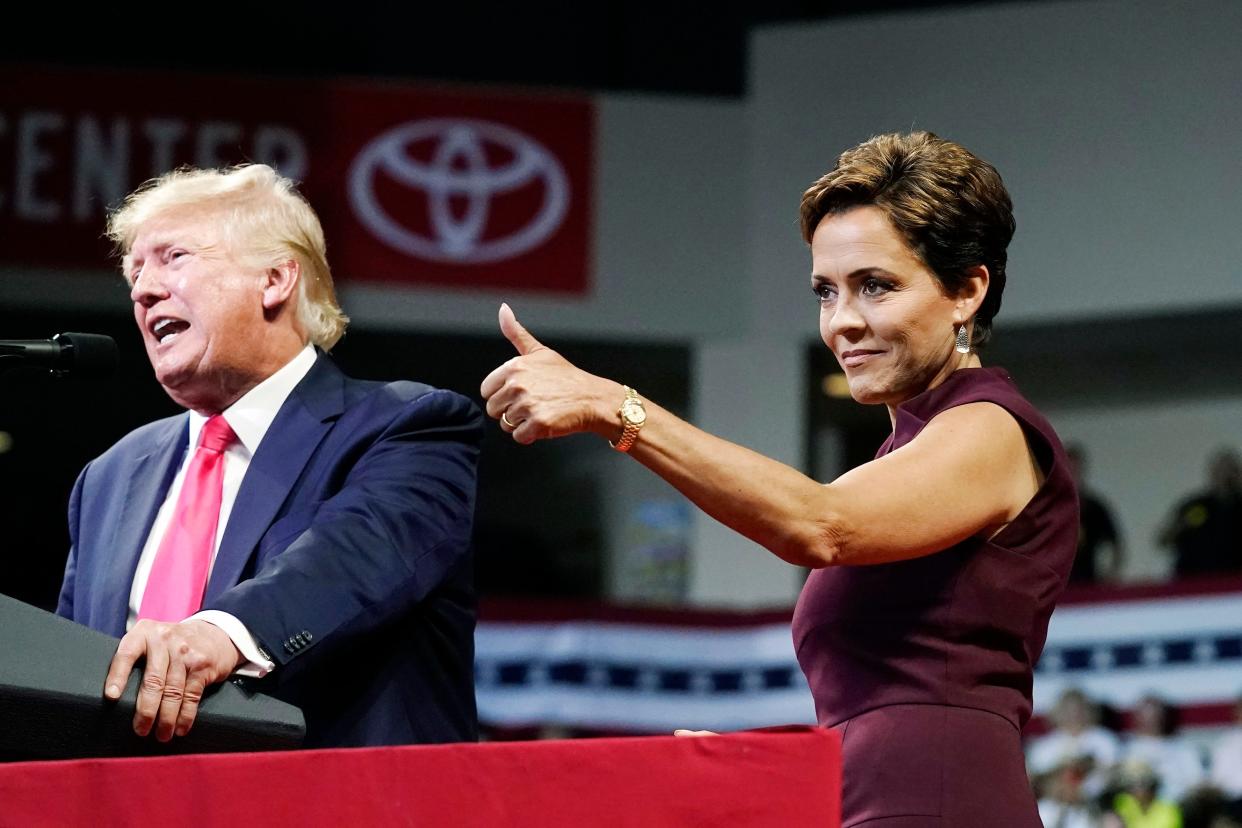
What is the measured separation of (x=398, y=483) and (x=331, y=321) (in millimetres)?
465

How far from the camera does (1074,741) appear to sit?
24.8 ft

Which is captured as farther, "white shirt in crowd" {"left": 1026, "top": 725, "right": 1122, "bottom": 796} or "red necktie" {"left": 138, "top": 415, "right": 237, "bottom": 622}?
"white shirt in crowd" {"left": 1026, "top": 725, "right": 1122, "bottom": 796}

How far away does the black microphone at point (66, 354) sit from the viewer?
1.89m

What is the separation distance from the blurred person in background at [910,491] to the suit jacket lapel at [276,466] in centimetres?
53

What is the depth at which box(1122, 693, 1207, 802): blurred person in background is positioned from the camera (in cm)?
718

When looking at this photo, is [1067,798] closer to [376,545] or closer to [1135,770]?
[1135,770]

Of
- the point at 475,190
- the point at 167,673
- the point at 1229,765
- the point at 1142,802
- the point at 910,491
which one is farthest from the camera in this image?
the point at 475,190

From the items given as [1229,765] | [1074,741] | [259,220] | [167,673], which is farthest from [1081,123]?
[167,673]

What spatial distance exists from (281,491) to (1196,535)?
7.13 m

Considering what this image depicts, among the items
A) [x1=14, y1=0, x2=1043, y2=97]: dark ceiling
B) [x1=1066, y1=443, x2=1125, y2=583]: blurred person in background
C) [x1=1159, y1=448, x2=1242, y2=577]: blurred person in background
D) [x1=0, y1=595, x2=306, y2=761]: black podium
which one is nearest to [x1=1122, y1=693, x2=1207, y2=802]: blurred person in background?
[x1=1159, y1=448, x2=1242, y2=577]: blurred person in background

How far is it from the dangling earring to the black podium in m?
0.85

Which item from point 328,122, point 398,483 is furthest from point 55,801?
point 328,122

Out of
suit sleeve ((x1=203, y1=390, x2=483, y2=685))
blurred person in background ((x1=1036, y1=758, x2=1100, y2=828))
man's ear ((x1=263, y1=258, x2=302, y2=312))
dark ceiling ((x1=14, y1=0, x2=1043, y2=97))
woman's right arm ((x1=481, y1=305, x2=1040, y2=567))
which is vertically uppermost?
dark ceiling ((x1=14, y1=0, x2=1043, y2=97))

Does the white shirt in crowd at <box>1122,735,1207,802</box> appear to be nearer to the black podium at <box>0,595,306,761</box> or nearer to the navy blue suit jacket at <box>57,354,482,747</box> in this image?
the navy blue suit jacket at <box>57,354,482,747</box>
